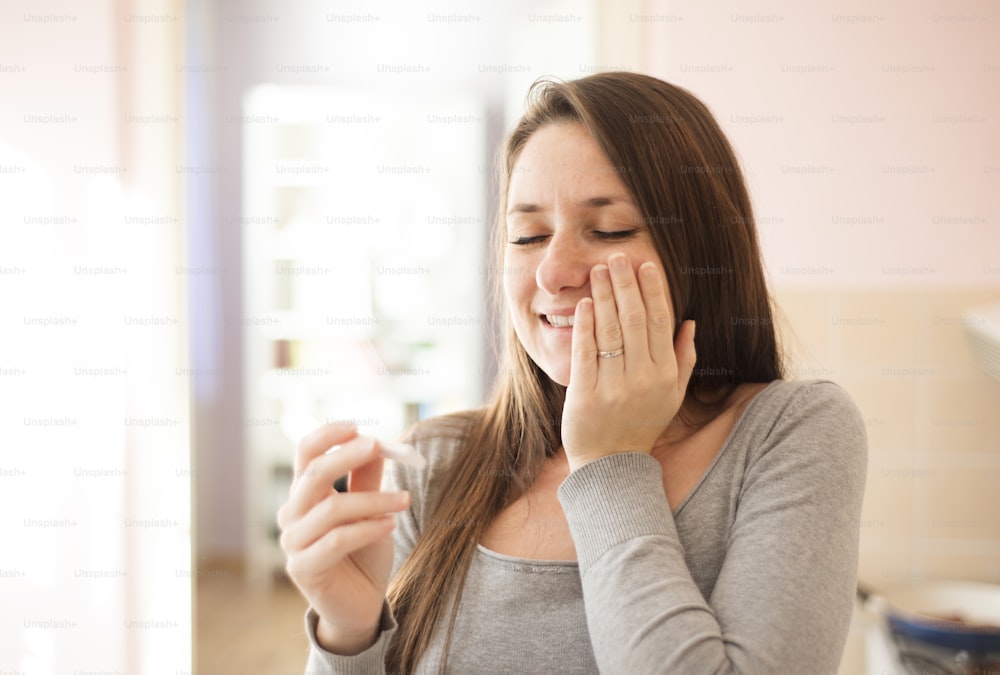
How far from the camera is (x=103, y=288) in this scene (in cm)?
177

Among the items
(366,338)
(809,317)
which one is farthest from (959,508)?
(366,338)

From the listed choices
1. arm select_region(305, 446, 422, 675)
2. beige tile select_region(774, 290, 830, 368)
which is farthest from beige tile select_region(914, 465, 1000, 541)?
arm select_region(305, 446, 422, 675)

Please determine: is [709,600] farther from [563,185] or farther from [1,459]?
[1,459]

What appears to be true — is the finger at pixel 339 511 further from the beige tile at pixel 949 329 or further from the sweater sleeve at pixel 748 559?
the beige tile at pixel 949 329

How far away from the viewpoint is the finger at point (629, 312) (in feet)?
2.27

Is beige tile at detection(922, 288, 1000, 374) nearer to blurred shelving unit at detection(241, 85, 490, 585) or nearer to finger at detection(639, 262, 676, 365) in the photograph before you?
finger at detection(639, 262, 676, 365)

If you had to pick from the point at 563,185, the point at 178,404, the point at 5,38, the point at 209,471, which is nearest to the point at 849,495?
the point at 563,185

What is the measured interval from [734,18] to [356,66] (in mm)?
1318

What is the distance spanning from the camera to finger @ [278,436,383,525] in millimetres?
637

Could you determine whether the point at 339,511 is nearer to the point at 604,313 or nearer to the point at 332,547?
the point at 332,547

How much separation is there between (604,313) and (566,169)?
0.17 m

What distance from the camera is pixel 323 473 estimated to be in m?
0.64

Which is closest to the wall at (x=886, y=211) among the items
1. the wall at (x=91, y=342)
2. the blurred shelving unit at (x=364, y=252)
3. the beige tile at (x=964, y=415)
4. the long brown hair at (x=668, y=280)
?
the beige tile at (x=964, y=415)

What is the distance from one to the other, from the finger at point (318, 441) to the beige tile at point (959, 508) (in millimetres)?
1422
